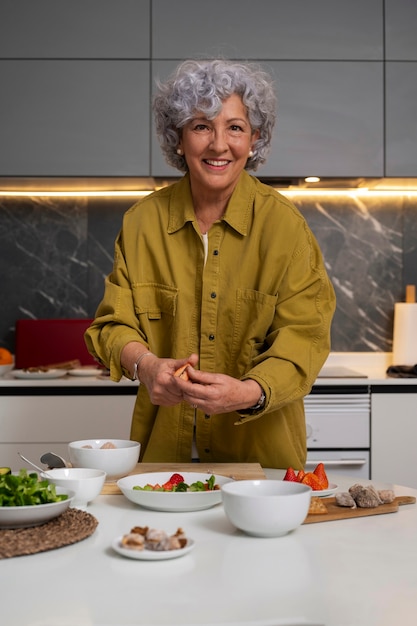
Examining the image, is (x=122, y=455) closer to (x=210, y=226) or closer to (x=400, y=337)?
(x=210, y=226)

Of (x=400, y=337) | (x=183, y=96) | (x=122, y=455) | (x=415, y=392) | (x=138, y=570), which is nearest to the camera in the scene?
(x=138, y=570)

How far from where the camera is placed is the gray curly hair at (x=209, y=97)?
6.34ft

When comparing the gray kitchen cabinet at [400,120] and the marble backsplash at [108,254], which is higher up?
the gray kitchen cabinet at [400,120]

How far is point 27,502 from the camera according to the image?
131cm

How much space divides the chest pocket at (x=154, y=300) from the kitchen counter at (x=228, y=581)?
72 centimetres

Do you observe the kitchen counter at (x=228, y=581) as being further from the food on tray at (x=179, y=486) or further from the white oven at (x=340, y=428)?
the white oven at (x=340, y=428)

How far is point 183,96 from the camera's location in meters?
1.95

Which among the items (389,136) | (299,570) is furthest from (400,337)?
(299,570)

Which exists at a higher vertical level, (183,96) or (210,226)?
(183,96)

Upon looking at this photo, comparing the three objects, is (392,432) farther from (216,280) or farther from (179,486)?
(179,486)

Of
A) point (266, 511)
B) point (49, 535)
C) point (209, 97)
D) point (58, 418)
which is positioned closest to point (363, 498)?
point (266, 511)

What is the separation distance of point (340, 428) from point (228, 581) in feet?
7.06

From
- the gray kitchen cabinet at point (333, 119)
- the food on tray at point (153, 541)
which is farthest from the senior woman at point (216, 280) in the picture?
the gray kitchen cabinet at point (333, 119)

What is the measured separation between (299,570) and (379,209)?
2869 millimetres
